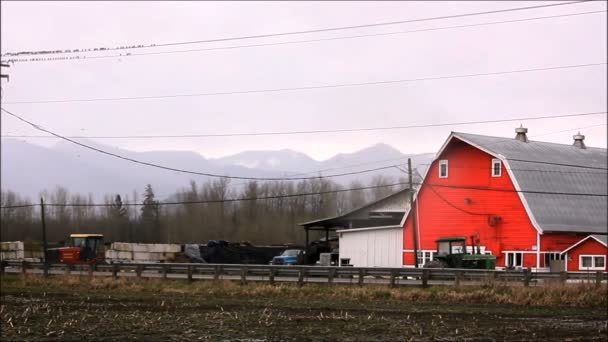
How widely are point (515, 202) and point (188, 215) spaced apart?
22.7 m

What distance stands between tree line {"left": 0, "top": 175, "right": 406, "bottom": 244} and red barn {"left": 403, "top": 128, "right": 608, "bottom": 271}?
12034 millimetres

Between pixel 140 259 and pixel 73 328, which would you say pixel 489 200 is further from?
pixel 73 328

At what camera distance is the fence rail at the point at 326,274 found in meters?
31.0

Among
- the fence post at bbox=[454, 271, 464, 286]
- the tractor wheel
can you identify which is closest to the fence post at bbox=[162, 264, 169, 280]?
the tractor wheel

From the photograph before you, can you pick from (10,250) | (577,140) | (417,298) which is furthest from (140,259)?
(577,140)

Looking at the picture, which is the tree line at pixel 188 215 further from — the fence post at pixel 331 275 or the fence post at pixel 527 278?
the fence post at pixel 527 278

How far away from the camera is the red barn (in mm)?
43938

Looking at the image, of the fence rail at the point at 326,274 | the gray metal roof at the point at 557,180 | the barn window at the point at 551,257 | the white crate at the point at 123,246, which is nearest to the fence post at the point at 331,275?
the fence rail at the point at 326,274

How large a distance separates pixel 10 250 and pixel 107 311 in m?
30.2

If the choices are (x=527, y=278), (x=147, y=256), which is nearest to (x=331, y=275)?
(x=527, y=278)

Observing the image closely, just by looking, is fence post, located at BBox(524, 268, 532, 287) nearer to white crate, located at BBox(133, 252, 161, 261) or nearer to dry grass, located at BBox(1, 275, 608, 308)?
dry grass, located at BBox(1, 275, 608, 308)

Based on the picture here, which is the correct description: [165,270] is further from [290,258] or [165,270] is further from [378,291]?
[290,258]

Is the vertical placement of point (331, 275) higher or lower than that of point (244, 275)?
higher

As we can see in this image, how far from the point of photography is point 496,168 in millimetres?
45562
